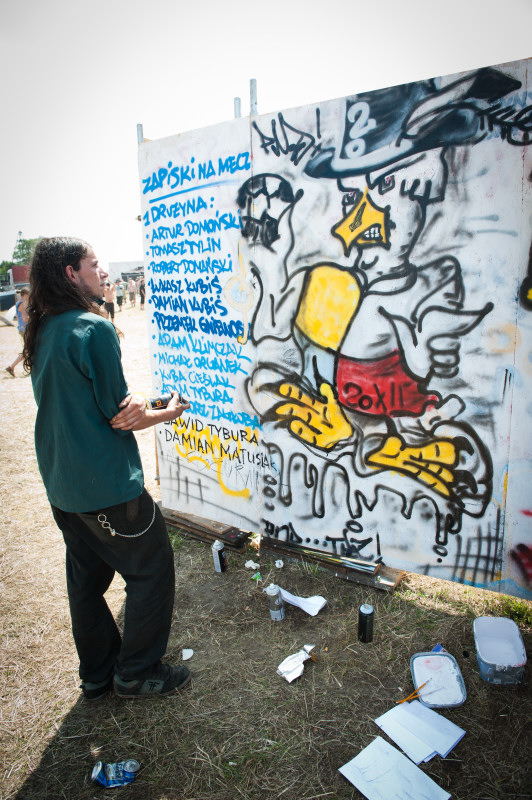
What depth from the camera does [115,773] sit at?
86.4 inches

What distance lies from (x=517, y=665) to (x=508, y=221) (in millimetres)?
2398

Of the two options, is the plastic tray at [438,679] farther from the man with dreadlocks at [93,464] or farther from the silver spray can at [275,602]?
the man with dreadlocks at [93,464]

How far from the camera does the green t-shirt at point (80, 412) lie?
2094 millimetres

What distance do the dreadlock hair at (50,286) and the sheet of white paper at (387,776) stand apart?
8.07ft

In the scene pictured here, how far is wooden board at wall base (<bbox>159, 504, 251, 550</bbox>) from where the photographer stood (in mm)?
3986

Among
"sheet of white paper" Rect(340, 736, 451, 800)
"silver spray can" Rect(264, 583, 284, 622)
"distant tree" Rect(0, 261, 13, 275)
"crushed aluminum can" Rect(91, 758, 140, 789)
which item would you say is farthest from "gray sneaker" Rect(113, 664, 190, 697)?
"distant tree" Rect(0, 261, 13, 275)

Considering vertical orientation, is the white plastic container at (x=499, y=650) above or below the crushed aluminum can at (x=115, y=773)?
above

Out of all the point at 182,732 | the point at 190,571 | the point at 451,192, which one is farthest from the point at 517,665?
the point at 451,192

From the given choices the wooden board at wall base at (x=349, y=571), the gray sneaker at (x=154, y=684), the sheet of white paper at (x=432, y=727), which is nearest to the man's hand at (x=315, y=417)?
the wooden board at wall base at (x=349, y=571)

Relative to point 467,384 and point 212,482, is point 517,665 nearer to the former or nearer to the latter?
point 467,384

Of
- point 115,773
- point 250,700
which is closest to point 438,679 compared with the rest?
point 250,700

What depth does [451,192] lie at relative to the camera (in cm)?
264

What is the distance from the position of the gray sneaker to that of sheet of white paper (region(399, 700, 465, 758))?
123cm

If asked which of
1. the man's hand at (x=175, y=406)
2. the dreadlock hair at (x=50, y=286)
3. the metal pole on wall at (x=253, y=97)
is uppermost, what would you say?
the metal pole on wall at (x=253, y=97)
